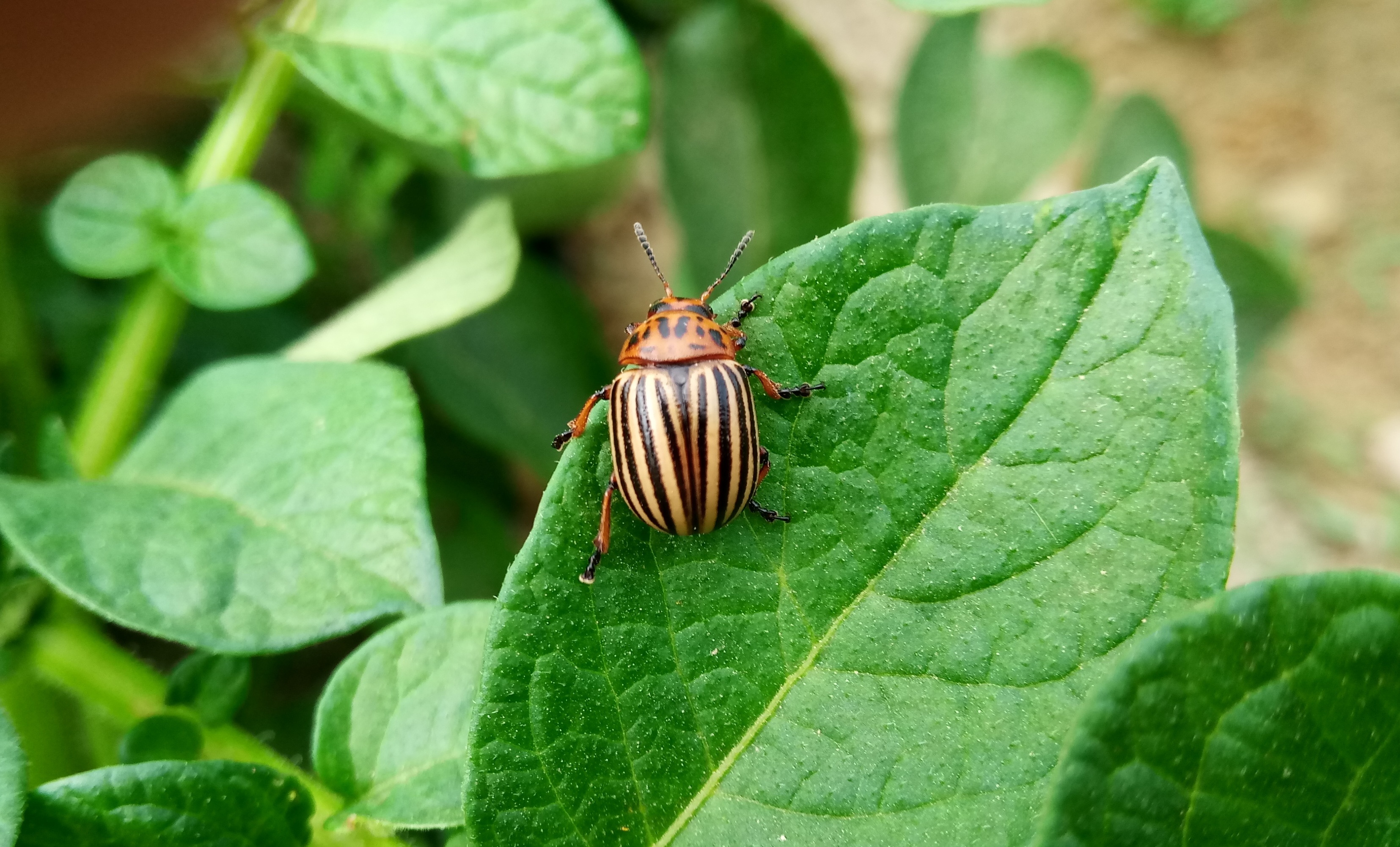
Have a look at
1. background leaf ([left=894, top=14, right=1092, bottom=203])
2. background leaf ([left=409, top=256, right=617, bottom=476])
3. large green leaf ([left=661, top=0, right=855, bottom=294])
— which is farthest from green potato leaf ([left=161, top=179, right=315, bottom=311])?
background leaf ([left=894, top=14, right=1092, bottom=203])

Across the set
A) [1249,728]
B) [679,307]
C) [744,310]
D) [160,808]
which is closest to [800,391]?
[744,310]

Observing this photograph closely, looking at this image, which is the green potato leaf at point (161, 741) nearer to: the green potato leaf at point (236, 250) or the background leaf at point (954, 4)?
the green potato leaf at point (236, 250)

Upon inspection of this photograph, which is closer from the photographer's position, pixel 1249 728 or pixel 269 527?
pixel 1249 728

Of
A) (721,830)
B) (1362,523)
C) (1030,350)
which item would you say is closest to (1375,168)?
(1362,523)

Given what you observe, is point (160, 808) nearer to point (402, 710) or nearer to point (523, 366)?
point (402, 710)

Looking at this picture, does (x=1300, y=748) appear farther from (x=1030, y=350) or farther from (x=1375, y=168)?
(x=1375, y=168)

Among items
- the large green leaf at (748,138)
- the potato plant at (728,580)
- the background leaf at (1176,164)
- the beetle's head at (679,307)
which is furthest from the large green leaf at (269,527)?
the background leaf at (1176,164)

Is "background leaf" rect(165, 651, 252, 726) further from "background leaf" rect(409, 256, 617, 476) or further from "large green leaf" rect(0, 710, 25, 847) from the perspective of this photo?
"background leaf" rect(409, 256, 617, 476)
